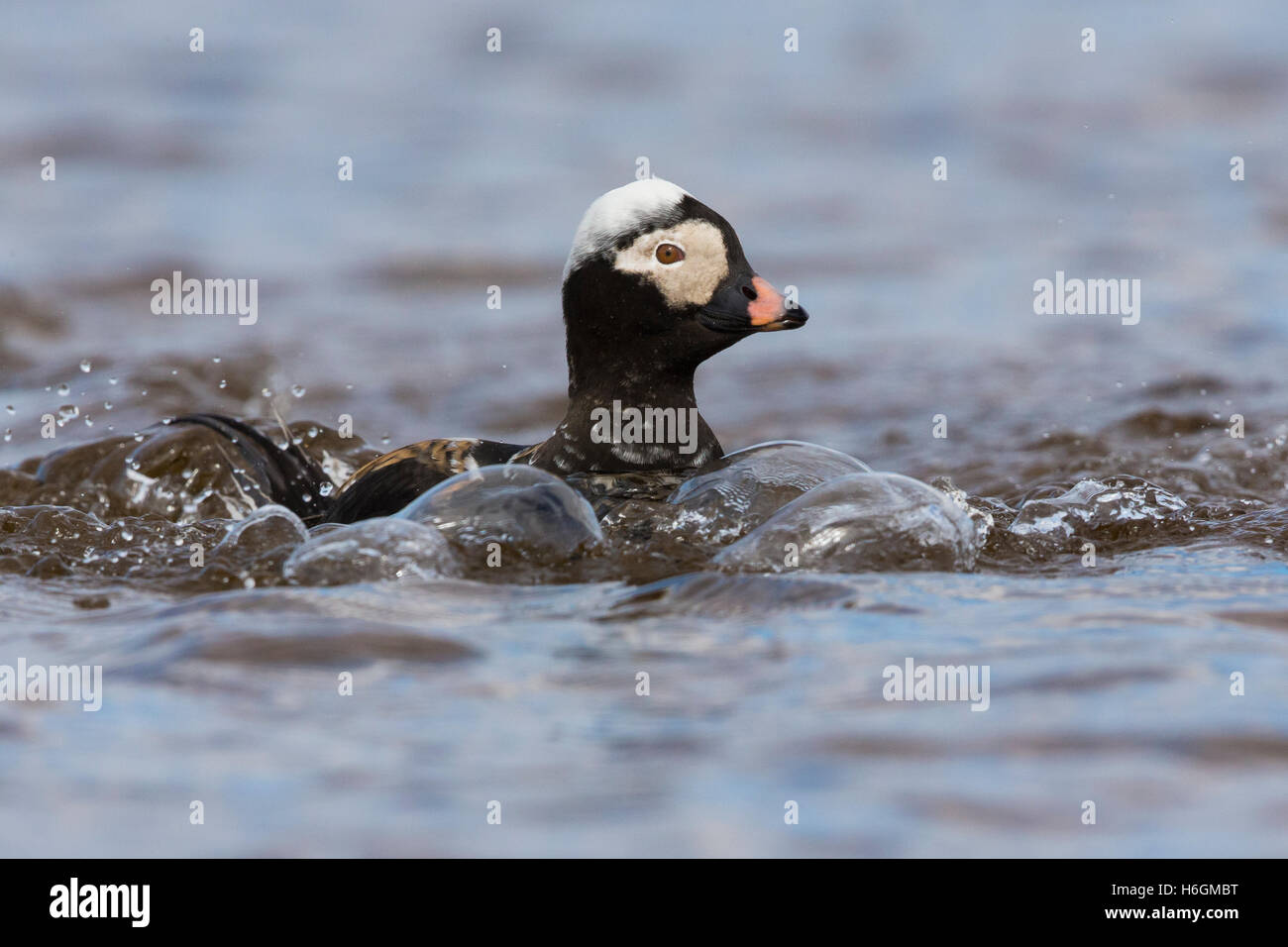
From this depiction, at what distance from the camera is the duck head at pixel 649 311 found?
18.6 feet

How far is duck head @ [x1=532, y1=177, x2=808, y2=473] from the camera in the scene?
18.6 feet

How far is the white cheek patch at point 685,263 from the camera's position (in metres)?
5.65

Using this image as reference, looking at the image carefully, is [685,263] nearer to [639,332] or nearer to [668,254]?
[668,254]

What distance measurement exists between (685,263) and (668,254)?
0.22ft

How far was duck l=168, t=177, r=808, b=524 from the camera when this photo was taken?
18.6 ft

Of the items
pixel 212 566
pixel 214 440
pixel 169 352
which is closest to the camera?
pixel 212 566

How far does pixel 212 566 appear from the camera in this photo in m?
5.16

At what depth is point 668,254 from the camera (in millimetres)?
5660

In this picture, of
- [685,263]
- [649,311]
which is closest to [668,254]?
[685,263]

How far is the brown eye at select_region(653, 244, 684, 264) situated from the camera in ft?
18.6

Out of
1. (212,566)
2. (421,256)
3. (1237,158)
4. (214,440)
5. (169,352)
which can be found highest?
(1237,158)
